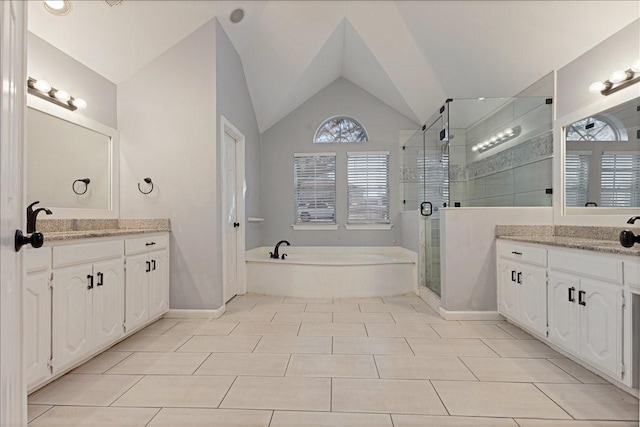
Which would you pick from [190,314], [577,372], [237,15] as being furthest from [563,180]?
[190,314]

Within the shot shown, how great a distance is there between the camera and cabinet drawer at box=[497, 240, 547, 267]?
2.59 m

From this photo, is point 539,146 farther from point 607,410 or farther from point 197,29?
point 197,29

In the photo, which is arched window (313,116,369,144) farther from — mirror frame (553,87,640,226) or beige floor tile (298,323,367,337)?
beige floor tile (298,323,367,337)

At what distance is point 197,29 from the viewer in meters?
3.39

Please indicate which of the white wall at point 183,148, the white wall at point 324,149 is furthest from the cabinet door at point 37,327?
the white wall at point 324,149

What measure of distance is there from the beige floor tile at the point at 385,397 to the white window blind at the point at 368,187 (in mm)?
3743

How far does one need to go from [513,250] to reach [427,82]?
2608mm

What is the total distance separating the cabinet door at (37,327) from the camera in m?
1.79

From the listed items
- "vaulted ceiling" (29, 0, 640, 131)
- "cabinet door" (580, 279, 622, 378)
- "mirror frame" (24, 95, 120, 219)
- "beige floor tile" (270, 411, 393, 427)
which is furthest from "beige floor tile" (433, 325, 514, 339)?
"mirror frame" (24, 95, 120, 219)

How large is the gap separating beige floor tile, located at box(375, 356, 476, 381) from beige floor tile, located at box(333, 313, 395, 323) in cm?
87

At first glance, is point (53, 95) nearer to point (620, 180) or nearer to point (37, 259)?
point (37, 259)

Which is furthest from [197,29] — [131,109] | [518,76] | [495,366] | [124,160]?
[495,366]

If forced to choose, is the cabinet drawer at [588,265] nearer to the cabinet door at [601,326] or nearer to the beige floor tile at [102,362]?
the cabinet door at [601,326]

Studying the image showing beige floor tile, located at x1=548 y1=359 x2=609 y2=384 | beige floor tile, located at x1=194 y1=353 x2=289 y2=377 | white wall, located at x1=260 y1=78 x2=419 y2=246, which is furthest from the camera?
white wall, located at x1=260 y1=78 x2=419 y2=246
